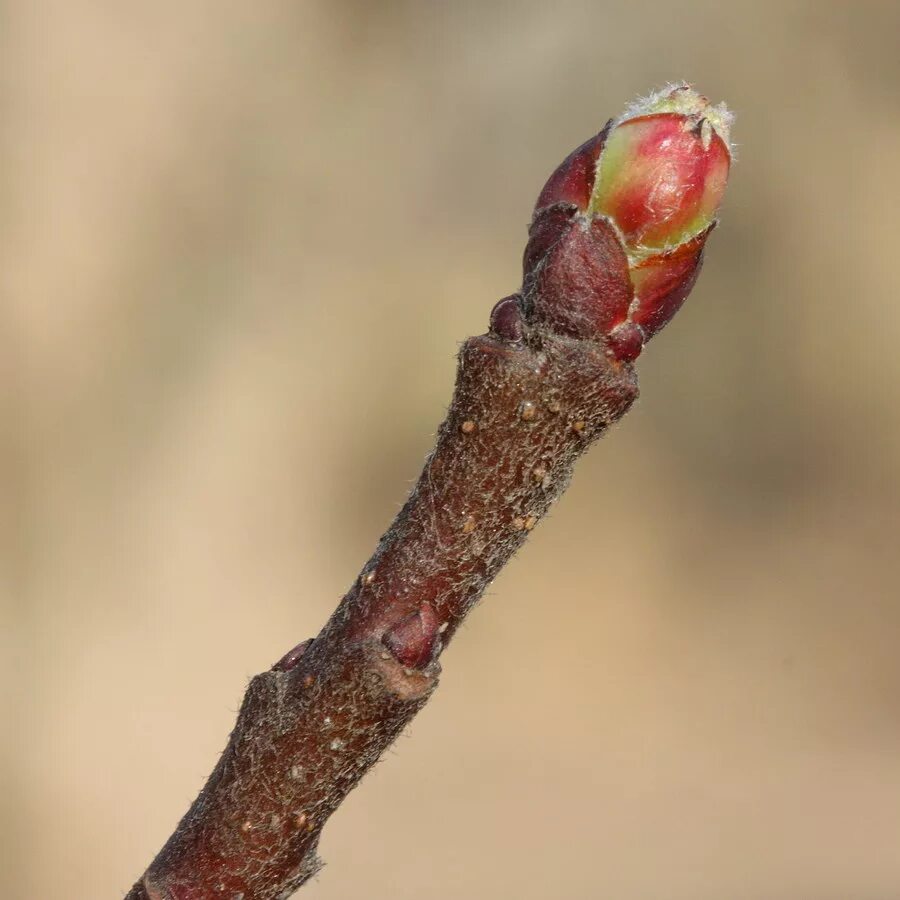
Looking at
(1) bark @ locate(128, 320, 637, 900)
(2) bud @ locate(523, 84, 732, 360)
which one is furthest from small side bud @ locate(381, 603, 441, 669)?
(2) bud @ locate(523, 84, 732, 360)

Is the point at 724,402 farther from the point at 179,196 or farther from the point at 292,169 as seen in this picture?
the point at 179,196

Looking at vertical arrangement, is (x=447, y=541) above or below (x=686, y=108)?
below

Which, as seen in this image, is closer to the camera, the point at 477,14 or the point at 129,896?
the point at 129,896

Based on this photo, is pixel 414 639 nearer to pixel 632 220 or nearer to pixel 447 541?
pixel 447 541

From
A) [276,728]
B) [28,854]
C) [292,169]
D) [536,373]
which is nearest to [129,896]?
[276,728]

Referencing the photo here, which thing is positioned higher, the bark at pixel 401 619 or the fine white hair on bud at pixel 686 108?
the fine white hair on bud at pixel 686 108

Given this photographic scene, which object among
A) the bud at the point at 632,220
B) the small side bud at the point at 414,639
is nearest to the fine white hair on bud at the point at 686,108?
the bud at the point at 632,220

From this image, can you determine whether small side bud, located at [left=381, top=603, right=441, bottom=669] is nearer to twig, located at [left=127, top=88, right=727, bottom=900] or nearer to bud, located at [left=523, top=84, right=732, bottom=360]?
twig, located at [left=127, top=88, right=727, bottom=900]

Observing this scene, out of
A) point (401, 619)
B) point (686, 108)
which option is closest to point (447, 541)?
point (401, 619)

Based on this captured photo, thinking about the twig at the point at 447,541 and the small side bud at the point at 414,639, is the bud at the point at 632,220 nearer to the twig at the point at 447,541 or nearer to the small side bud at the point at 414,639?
the twig at the point at 447,541
